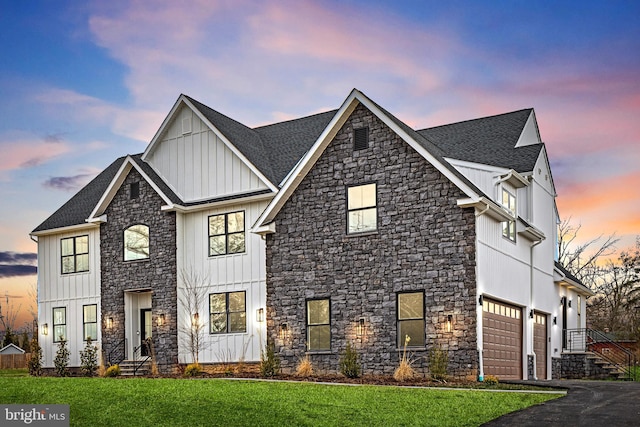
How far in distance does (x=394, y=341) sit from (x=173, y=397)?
335 inches

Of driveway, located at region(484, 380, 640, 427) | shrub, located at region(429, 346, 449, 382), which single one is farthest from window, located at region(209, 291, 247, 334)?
driveway, located at region(484, 380, 640, 427)

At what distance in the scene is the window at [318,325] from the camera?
23734mm

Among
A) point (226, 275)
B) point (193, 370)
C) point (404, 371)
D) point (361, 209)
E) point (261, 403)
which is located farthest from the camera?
point (226, 275)

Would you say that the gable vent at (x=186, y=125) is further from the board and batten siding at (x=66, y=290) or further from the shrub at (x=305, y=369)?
the shrub at (x=305, y=369)

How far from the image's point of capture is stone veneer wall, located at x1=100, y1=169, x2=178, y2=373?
2777 cm

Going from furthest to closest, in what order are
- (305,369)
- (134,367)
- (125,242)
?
(125,242), (134,367), (305,369)

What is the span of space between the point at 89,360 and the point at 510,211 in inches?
629

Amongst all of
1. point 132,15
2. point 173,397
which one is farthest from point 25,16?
point 173,397

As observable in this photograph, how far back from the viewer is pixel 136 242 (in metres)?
29.0

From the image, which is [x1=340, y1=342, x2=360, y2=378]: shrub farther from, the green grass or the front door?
the front door

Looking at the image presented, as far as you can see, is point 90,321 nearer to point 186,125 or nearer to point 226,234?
point 226,234

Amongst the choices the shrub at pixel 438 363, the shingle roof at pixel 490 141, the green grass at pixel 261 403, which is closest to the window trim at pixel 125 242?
the green grass at pixel 261 403

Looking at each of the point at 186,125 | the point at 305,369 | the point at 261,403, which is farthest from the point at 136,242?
the point at 261,403

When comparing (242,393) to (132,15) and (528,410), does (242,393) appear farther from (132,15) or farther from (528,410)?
(132,15)
